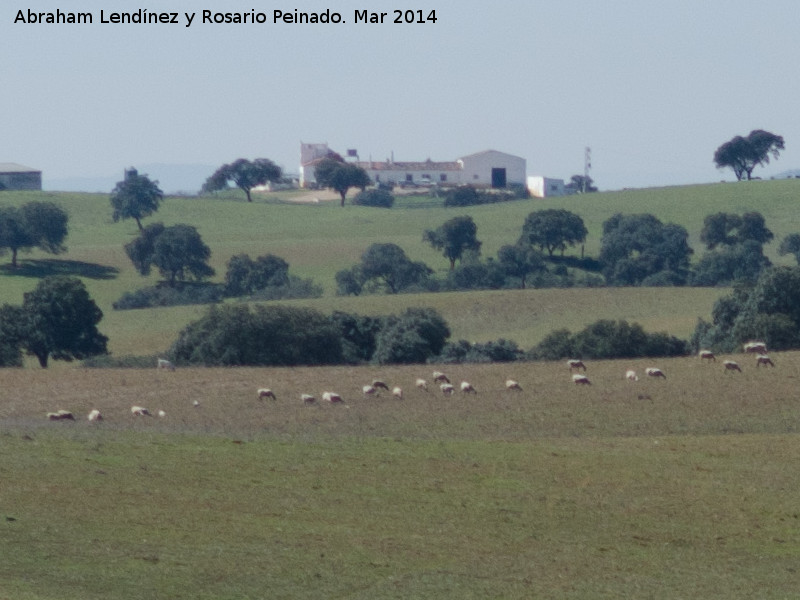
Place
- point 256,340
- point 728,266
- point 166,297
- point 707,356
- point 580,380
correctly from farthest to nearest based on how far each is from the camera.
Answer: point 728,266
point 166,297
point 256,340
point 707,356
point 580,380

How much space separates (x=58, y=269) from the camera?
120m

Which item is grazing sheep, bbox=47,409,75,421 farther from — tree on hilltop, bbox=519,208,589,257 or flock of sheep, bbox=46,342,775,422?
tree on hilltop, bbox=519,208,589,257

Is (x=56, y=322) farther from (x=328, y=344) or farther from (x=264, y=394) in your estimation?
(x=264, y=394)

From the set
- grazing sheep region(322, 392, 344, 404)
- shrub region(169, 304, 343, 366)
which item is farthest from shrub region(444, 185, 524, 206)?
grazing sheep region(322, 392, 344, 404)

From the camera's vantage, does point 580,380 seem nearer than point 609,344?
Yes

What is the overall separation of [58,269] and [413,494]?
97.8 metres

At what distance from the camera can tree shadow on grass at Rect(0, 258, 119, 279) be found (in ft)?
385

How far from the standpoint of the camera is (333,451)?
1270 inches

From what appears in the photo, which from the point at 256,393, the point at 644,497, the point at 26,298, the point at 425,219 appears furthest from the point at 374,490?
the point at 425,219

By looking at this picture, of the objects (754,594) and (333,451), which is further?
(333,451)

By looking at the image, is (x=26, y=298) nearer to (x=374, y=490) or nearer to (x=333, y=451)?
(x=333, y=451)

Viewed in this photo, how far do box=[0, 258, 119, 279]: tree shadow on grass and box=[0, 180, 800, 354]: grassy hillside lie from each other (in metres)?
0.10

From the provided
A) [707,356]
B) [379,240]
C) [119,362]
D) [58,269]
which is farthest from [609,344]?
[379,240]

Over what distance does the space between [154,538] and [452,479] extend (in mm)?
8540
